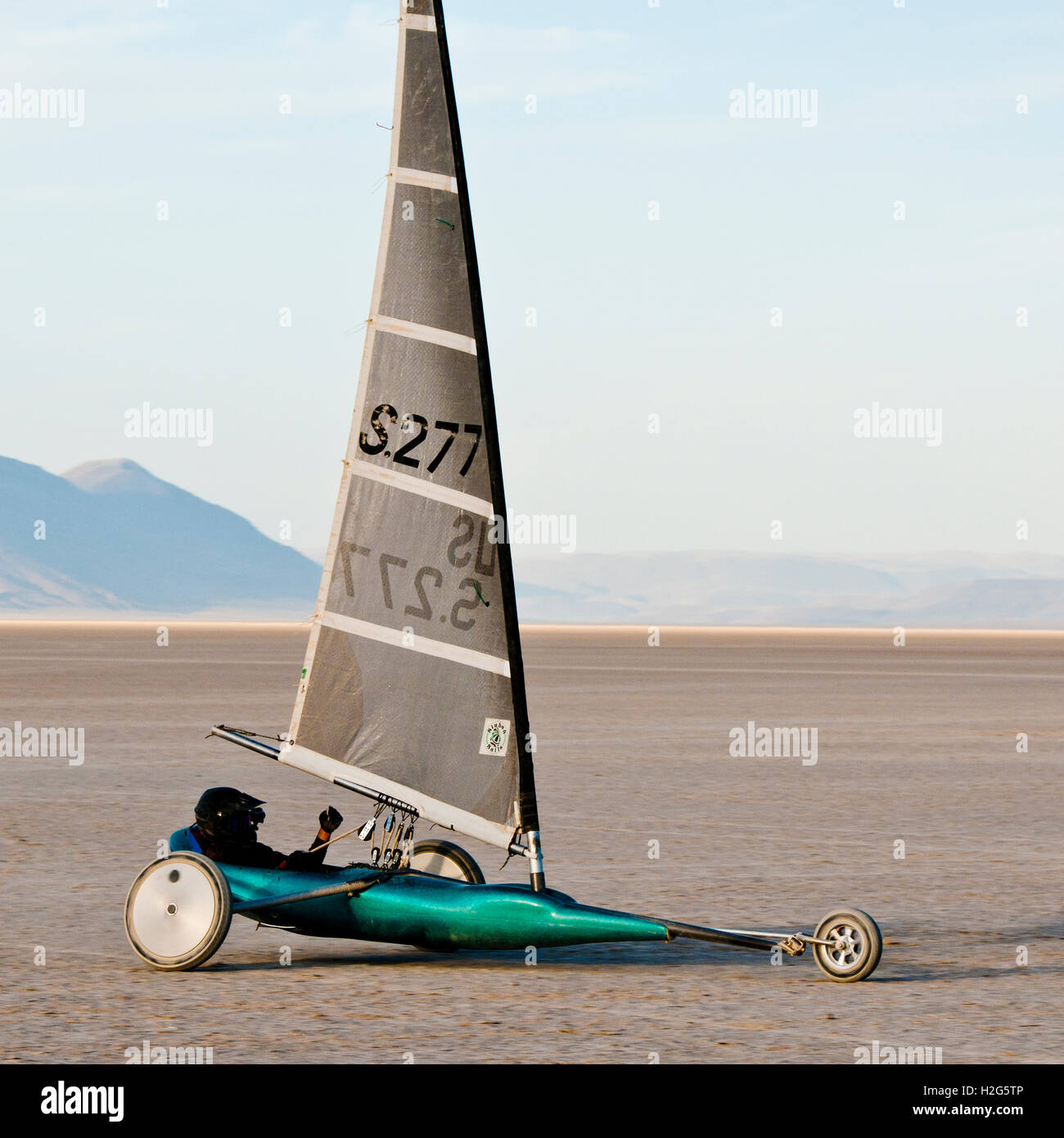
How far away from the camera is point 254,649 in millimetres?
88125

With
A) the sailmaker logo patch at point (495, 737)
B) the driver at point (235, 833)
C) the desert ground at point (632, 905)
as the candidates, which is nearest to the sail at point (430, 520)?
the sailmaker logo patch at point (495, 737)

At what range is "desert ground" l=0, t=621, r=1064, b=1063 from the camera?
350 inches

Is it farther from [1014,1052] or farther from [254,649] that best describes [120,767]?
[254,649]

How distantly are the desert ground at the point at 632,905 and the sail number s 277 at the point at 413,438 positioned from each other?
290cm

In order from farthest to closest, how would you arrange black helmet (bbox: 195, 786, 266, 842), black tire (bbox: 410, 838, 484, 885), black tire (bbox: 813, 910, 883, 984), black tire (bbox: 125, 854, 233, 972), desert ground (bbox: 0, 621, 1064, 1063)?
black tire (bbox: 410, 838, 484, 885)
black helmet (bbox: 195, 786, 266, 842)
black tire (bbox: 125, 854, 233, 972)
black tire (bbox: 813, 910, 883, 984)
desert ground (bbox: 0, 621, 1064, 1063)

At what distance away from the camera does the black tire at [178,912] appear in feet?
33.3

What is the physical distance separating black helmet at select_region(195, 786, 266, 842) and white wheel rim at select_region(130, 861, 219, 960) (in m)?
0.53

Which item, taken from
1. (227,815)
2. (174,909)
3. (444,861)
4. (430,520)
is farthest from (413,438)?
(174,909)

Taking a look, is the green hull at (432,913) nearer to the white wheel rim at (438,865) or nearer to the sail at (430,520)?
the sail at (430,520)

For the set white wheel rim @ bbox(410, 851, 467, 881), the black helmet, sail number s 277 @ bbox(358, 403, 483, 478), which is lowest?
white wheel rim @ bbox(410, 851, 467, 881)

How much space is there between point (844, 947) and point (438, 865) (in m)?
2.69

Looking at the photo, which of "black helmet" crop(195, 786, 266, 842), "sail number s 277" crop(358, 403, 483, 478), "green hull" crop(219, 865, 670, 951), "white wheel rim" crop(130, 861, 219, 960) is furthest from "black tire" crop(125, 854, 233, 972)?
"sail number s 277" crop(358, 403, 483, 478)

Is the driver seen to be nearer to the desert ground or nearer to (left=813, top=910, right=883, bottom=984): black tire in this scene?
the desert ground
